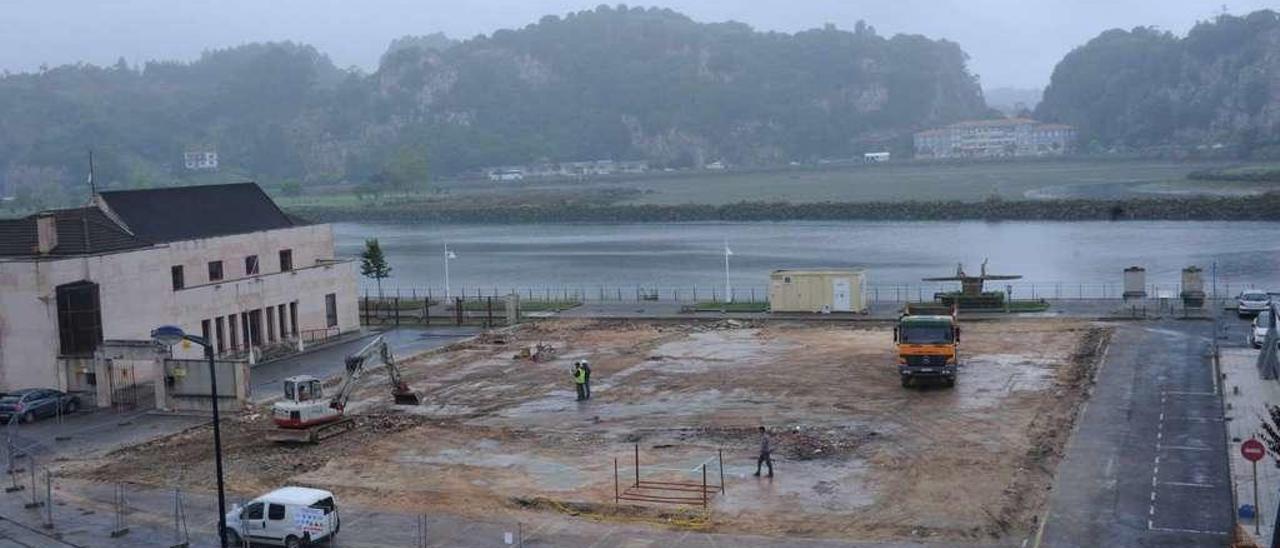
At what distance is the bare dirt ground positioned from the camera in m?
20.9

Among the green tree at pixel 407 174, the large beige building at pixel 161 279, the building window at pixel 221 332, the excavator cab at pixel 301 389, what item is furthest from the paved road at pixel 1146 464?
the green tree at pixel 407 174

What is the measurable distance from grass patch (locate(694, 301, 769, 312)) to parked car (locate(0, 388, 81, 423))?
21.7 metres

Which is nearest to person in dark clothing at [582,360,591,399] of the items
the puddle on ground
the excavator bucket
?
the excavator bucket

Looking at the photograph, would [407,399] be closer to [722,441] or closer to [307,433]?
[307,433]

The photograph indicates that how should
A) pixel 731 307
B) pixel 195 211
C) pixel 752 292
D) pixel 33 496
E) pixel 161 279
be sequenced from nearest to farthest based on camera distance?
pixel 33 496
pixel 161 279
pixel 195 211
pixel 731 307
pixel 752 292

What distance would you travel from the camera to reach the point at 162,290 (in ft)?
121

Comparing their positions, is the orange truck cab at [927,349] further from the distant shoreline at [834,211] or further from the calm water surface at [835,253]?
the distant shoreline at [834,211]

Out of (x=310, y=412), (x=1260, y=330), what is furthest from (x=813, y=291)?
(x=310, y=412)

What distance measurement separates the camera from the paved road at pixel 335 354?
117 feet

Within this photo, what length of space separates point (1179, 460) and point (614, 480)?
9470mm

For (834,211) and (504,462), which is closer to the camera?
(504,462)

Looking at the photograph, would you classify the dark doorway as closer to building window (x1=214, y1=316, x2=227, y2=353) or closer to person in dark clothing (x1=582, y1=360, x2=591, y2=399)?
building window (x1=214, y1=316, x2=227, y2=353)

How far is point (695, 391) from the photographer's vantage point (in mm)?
31312

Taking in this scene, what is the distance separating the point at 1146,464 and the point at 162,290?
26069mm
